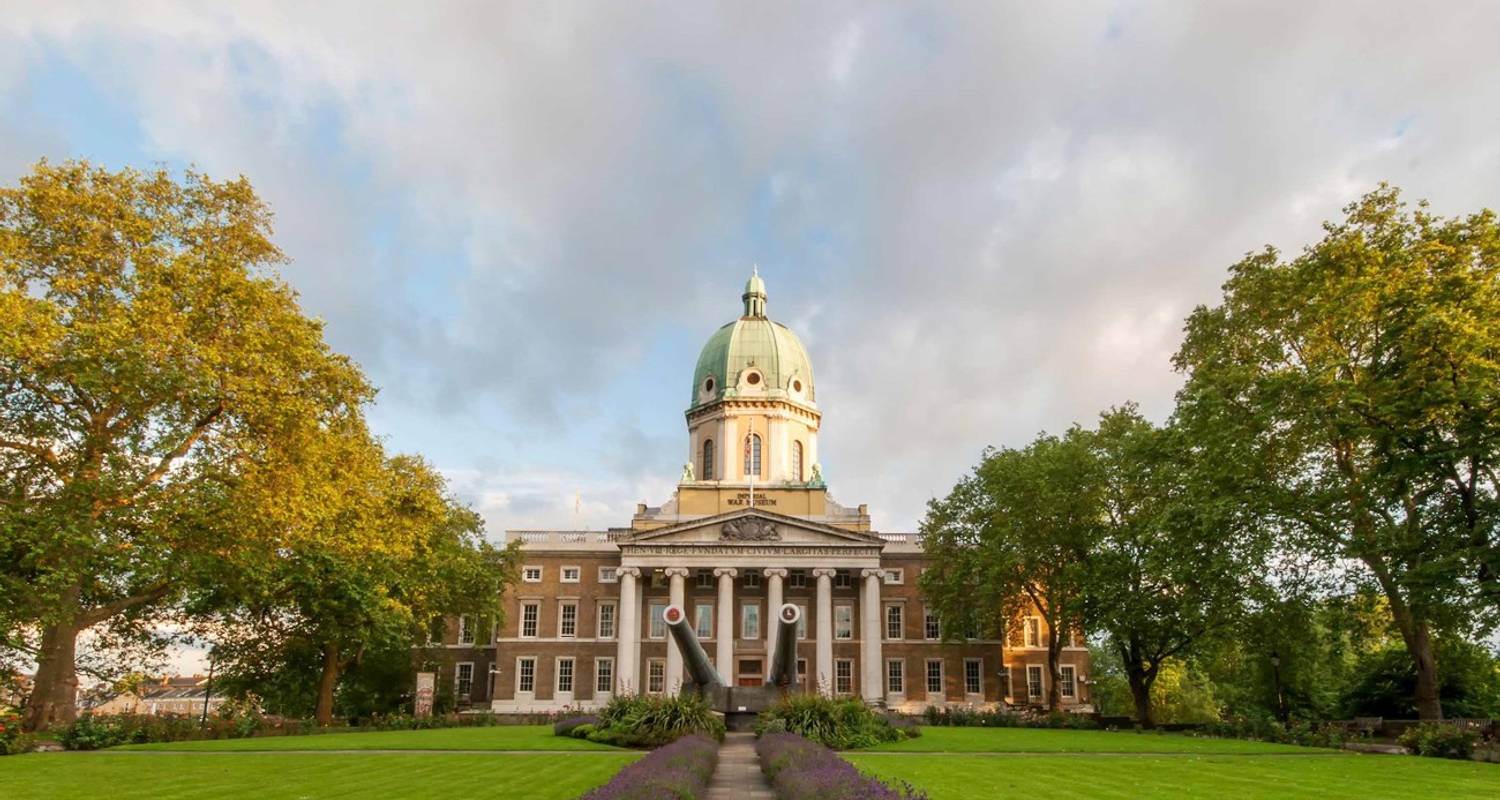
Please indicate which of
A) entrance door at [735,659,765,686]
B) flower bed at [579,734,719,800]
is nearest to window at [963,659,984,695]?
A: entrance door at [735,659,765,686]

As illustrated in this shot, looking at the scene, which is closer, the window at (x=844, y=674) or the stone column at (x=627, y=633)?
the stone column at (x=627, y=633)

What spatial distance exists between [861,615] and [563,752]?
35.6 metres

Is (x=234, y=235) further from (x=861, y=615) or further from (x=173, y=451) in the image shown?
(x=861, y=615)

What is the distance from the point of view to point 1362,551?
2648cm

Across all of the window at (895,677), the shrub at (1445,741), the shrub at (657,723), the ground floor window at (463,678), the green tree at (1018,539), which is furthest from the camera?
the ground floor window at (463,678)

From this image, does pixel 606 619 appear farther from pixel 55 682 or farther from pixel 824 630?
pixel 55 682

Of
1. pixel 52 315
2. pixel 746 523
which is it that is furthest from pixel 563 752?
pixel 746 523

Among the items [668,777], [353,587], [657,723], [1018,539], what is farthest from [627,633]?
[668,777]

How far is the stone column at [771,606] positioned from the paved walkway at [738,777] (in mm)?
28379

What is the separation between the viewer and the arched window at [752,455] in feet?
204

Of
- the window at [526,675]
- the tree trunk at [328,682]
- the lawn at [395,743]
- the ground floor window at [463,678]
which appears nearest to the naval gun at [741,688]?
the lawn at [395,743]

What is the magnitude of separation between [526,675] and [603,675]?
4623mm

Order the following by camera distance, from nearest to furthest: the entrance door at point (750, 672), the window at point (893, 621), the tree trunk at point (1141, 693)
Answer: the tree trunk at point (1141, 693)
the entrance door at point (750, 672)
the window at point (893, 621)

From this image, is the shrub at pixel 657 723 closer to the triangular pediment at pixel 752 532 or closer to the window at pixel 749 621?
the triangular pediment at pixel 752 532
